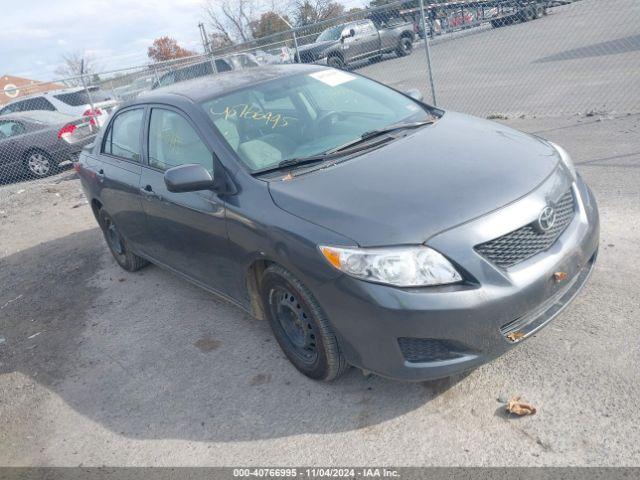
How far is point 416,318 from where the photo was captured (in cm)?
262

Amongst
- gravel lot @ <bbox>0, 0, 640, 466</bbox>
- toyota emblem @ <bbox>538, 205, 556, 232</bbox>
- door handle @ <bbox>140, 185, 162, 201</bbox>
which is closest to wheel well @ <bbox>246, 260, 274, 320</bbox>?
gravel lot @ <bbox>0, 0, 640, 466</bbox>

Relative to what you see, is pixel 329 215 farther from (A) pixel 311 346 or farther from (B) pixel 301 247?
(A) pixel 311 346

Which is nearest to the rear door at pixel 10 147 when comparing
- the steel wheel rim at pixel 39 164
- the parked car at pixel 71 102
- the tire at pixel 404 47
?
the steel wheel rim at pixel 39 164

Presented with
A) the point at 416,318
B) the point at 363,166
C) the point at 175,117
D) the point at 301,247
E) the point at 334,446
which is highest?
the point at 175,117

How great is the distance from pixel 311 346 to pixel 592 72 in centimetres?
936

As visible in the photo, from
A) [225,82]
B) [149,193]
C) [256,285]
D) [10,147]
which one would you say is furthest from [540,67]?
[10,147]

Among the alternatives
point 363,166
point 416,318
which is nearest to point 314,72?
point 363,166

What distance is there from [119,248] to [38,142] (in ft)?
24.9

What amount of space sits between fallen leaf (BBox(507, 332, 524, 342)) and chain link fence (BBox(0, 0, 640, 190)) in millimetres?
5879

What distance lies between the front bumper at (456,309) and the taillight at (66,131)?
10.9 m

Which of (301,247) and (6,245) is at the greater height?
(301,247)

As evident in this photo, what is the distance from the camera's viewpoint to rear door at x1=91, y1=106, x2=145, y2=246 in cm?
471

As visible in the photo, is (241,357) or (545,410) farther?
(241,357)

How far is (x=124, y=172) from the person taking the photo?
4875mm
